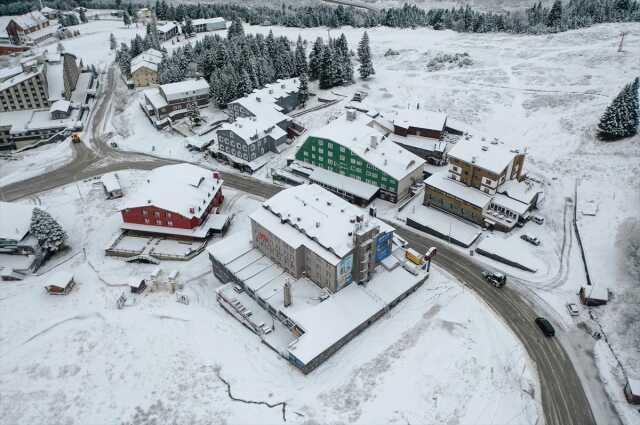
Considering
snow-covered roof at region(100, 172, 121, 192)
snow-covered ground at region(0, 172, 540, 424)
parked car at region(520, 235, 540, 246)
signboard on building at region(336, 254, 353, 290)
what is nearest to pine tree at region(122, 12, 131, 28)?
snow-covered roof at region(100, 172, 121, 192)

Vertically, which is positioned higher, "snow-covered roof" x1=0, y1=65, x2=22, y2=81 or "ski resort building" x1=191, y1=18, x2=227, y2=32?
"ski resort building" x1=191, y1=18, x2=227, y2=32

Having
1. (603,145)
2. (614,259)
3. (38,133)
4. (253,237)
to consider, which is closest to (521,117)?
(603,145)

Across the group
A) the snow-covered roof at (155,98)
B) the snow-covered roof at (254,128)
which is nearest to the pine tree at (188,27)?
the snow-covered roof at (155,98)

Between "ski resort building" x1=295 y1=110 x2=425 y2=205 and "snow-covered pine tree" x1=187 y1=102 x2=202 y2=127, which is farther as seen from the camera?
"snow-covered pine tree" x1=187 y1=102 x2=202 y2=127

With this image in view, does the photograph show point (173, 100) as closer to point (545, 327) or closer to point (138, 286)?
point (138, 286)

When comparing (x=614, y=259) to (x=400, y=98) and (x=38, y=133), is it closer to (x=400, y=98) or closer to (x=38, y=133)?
(x=400, y=98)

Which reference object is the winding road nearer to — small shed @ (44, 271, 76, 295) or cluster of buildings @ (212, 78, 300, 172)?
cluster of buildings @ (212, 78, 300, 172)
